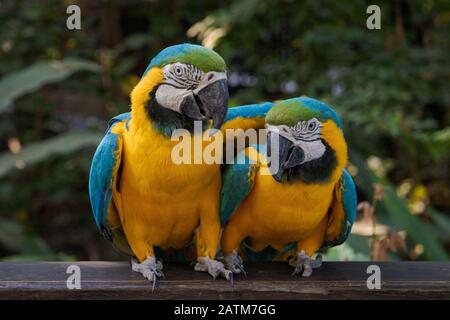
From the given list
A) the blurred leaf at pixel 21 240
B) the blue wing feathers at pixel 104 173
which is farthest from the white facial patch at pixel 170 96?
the blurred leaf at pixel 21 240

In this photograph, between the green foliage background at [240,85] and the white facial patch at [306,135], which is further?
the green foliage background at [240,85]

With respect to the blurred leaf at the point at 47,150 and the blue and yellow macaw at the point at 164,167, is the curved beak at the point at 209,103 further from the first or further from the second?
the blurred leaf at the point at 47,150

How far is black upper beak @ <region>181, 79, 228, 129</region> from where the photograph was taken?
1487 millimetres

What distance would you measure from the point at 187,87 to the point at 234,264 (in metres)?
0.51

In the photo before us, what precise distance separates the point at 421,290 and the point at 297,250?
348 mm

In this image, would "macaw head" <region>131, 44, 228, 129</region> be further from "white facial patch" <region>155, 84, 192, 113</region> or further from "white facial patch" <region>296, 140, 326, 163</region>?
"white facial patch" <region>296, 140, 326, 163</region>

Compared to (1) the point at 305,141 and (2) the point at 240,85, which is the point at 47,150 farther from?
(1) the point at 305,141

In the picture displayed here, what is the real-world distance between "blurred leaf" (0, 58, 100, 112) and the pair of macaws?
4.92 ft

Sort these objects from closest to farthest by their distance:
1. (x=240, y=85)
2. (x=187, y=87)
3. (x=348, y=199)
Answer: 1. (x=187, y=87)
2. (x=348, y=199)
3. (x=240, y=85)

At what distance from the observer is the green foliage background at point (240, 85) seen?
3.02 metres

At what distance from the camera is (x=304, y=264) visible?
1726mm

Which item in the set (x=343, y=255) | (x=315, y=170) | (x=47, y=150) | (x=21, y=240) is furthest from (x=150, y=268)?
(x=21, y=240)

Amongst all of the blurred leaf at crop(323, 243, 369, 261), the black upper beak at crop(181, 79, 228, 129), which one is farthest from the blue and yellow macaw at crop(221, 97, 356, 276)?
the blurred leaf at crop(323, 243, 369, 261)
